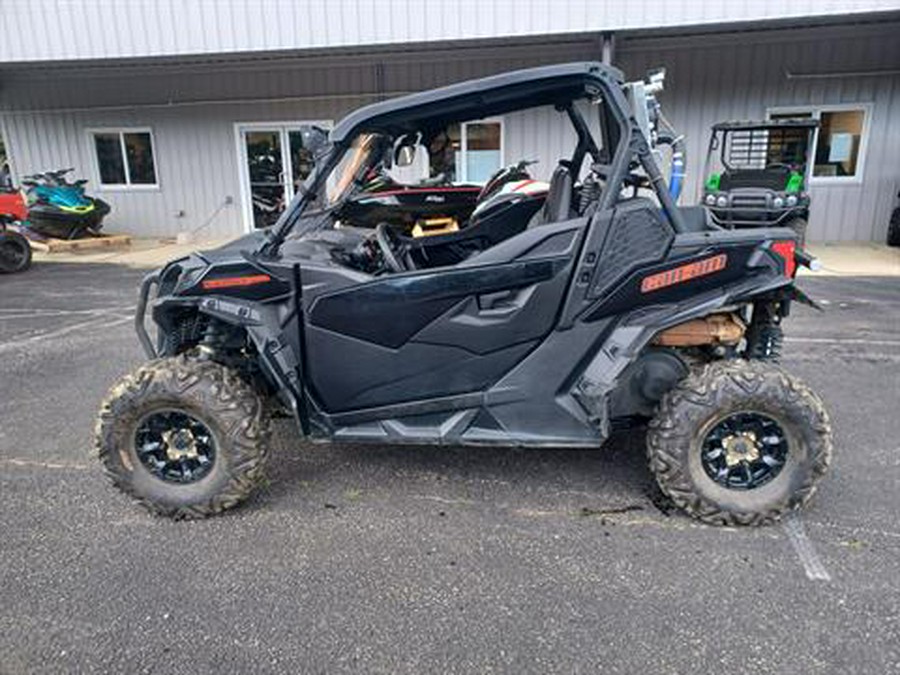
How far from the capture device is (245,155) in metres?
13.8

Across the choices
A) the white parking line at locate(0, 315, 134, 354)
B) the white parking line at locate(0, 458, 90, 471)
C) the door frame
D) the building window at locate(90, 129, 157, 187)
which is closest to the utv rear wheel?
the door frame

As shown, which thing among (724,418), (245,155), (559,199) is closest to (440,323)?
→ (559,199)

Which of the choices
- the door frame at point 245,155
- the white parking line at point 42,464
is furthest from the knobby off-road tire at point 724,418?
the door frame at point 245,155

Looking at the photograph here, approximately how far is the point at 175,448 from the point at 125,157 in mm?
13289

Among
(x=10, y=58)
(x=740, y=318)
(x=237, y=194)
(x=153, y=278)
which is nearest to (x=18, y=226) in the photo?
(x=10, y=58)

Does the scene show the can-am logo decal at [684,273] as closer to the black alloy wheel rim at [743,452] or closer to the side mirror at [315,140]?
the black alloy wheel rim at [743,452]

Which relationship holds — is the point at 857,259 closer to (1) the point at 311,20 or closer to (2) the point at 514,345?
(1) the point at 311,20

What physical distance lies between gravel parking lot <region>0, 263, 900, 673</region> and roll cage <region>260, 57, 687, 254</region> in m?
1.39

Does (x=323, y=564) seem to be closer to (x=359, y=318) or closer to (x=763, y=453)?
(x=359, y=318)

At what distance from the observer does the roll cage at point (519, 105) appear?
284 cm

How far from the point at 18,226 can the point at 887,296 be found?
43.2ft

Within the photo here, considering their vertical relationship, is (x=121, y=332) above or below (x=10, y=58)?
below

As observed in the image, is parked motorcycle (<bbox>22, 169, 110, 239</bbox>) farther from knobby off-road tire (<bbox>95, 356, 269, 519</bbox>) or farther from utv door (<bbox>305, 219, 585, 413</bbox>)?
utv door (<bbox>305, 219, 585, 413</bbox>)

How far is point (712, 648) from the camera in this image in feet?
7.48
